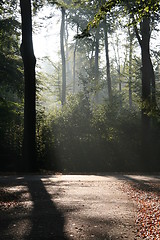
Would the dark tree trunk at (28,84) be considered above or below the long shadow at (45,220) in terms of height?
above

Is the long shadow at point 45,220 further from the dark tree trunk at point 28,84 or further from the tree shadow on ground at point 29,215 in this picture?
the dark tree trunk at point 28,84

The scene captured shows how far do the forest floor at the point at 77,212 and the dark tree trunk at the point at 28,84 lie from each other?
17.9ft

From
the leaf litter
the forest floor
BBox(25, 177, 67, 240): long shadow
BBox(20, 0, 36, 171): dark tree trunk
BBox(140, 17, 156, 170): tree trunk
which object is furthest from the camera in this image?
BBox(140, 17, 156, 170): tree trunk

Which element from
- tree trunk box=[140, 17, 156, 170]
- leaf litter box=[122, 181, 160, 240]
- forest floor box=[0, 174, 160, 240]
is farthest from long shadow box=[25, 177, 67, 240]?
tree trunk box=[140, 17, 156, 170]

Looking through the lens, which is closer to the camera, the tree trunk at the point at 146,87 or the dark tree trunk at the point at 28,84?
the dark tree trunk at the point at 28,84

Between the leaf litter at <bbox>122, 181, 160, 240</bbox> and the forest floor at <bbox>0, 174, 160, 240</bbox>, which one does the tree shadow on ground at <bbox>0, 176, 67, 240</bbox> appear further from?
the leaf litter at <bbox>122, 181, 160, 240</bbox>

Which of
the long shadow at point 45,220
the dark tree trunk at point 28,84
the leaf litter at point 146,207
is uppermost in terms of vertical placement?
the dark tree trunk at point 28,84

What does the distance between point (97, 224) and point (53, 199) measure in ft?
7.55

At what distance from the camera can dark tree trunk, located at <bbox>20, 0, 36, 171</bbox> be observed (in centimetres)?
1544

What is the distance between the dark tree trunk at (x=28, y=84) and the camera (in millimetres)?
15438

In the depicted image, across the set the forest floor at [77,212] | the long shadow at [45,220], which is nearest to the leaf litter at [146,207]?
the forest floor at [77,212]

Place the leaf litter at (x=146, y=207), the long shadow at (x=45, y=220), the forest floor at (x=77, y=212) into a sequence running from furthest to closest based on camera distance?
the leaf litter at (x=146, y=207)
the forest floor at (x=77, y=212)
the long shadow at (x=45, y=220)

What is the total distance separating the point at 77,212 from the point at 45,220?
0.84 meters

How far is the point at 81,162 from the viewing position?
64.3 ft
